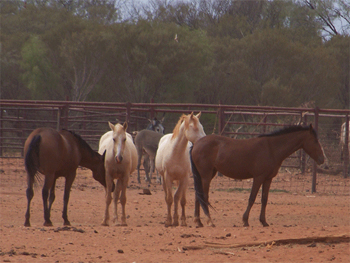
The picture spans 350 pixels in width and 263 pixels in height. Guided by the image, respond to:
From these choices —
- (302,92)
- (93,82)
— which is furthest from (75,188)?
(302,92)

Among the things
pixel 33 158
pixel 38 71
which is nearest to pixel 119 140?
pixel 33 158

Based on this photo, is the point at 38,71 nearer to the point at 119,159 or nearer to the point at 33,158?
the point at 33,158

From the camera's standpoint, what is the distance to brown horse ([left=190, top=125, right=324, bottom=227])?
701 cm

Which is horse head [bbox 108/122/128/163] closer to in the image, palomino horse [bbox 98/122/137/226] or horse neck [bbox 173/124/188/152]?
palomino horse [bbox 98/122/137/226]

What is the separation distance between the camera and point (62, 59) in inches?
1051

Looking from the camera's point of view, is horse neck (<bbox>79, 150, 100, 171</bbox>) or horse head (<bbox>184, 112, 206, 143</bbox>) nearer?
horse head (<bbox>184, 112, 206, 143</bbox>)

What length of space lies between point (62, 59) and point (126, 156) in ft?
66.4

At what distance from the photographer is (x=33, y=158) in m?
6.96

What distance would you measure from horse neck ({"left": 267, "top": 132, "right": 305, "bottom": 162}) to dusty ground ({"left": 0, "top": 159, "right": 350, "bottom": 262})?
1.08 m

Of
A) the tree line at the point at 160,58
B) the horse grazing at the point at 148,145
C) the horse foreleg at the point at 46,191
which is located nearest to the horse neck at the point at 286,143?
the horse foreleg at the point at 46,191

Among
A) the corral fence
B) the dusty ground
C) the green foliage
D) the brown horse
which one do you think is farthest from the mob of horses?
the green foliage

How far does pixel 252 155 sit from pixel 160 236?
1.88 metres

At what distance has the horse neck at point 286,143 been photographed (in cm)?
705

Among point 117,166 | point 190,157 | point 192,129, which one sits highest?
point 192,129
